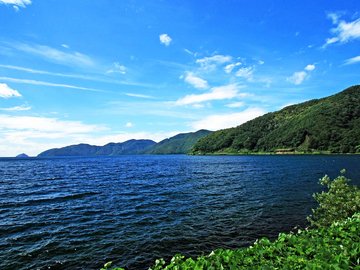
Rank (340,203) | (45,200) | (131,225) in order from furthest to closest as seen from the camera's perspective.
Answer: (45,200), (131,225), (340,203)

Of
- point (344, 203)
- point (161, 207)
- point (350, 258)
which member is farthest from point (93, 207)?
point (350, 258)

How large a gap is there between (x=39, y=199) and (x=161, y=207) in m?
21.9

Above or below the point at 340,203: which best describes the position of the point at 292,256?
above

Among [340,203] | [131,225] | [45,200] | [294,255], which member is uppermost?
[294,255]

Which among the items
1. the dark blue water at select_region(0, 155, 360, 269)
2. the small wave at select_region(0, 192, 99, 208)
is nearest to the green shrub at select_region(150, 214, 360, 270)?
the dark blue water at select_region(0, 155, 360, 269)

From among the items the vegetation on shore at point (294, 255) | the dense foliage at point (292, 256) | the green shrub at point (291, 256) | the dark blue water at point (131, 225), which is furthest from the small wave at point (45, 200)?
the green shrub at point (291, 256)

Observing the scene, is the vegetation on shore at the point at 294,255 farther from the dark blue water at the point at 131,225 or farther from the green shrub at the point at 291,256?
the dark blue water at the point at 131,225

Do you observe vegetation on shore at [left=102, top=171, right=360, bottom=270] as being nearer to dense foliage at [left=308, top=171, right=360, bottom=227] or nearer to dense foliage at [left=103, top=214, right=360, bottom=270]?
dense foliage at [left=103, top=214, right=360, bottom=270]

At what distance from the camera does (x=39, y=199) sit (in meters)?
40.5

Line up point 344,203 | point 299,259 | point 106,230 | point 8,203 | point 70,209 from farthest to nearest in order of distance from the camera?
point 8,203 < point 70,209 < point 106,230 < point 344,203 < point 299,259

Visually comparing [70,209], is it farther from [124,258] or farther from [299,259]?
[299,259]

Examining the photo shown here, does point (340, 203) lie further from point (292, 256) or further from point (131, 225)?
point (131, 225)

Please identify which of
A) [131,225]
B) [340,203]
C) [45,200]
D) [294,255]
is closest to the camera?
[294,255]

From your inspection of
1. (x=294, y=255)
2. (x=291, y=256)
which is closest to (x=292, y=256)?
(x=291, y=256)
